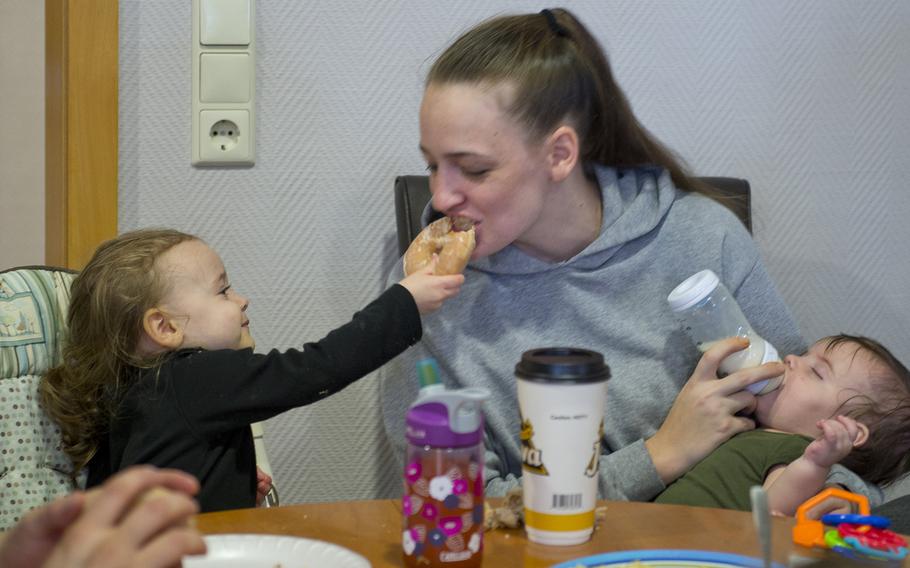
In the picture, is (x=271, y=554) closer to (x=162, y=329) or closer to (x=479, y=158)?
(x=162, y=329)

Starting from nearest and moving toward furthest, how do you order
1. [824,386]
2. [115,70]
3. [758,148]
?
[824,386], [115,70], [758,148]

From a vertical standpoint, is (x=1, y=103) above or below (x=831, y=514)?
above

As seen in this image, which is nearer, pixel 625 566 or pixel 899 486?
pixel 625 566

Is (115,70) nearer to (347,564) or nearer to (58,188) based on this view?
(58,188)

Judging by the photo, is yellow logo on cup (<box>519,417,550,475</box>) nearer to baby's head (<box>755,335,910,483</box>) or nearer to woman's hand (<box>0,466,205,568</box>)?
woman's hand (<box>0,466,205,568</box>)

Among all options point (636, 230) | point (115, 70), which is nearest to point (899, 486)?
point (636, 230)

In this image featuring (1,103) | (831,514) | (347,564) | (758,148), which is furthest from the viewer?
(1,103)

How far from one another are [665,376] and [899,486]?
832 millimetres

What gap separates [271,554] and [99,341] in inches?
24.3

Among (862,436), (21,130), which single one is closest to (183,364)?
(862,436)

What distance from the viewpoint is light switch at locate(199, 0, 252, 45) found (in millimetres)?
1947

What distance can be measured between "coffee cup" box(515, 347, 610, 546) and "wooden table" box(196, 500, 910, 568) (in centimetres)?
3

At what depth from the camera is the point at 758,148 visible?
7.11ft

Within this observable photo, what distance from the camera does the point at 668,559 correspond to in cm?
104
